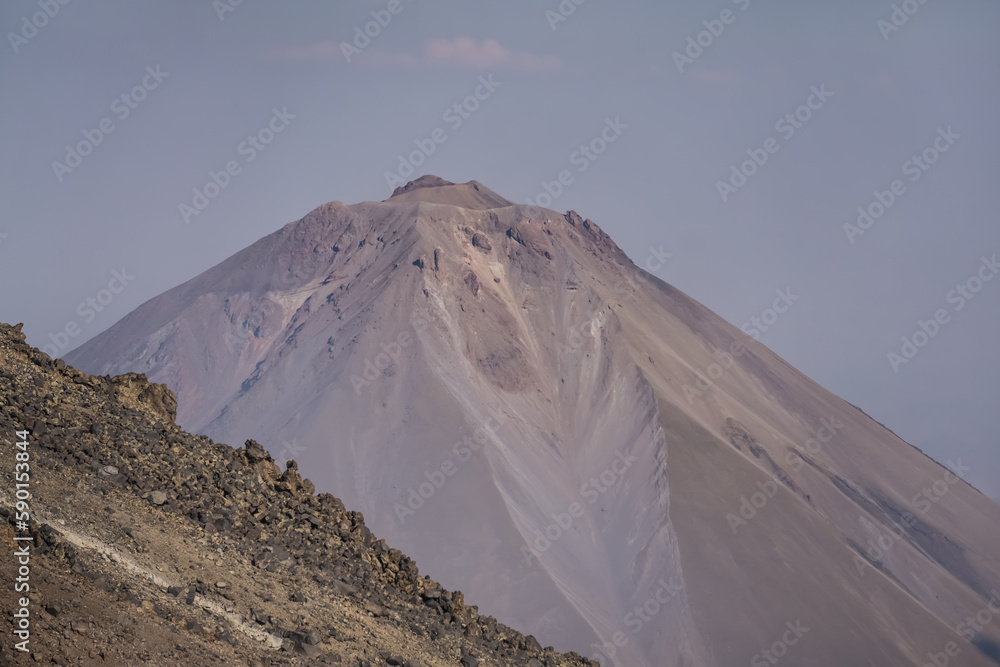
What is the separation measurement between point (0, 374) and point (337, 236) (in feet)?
541

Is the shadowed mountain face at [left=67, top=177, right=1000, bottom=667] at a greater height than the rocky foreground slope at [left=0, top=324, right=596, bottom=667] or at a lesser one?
greater

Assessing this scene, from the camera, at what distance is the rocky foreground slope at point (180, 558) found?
15602 millimetres

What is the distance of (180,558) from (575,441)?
130m

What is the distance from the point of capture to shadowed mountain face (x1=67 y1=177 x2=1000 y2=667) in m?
123

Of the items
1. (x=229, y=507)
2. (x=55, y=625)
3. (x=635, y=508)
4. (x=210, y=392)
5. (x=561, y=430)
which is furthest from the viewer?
(x=210, y=392)

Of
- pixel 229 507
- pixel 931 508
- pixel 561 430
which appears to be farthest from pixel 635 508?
pixel 229 507

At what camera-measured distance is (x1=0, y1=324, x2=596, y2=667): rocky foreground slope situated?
15.6 metres

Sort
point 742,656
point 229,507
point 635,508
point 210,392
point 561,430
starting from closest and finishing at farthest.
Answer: point 229,507 → point 742,656 → point 635,508 → point 561,430 → point 210,392

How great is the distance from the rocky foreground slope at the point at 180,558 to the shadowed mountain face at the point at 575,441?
302ft

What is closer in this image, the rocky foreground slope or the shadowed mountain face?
the rocky foreground slope

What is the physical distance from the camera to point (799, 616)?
121250 mm

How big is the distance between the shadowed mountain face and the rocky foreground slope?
302 feet

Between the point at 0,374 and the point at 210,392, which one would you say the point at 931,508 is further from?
the point at 0,374

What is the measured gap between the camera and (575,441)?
484 feet
